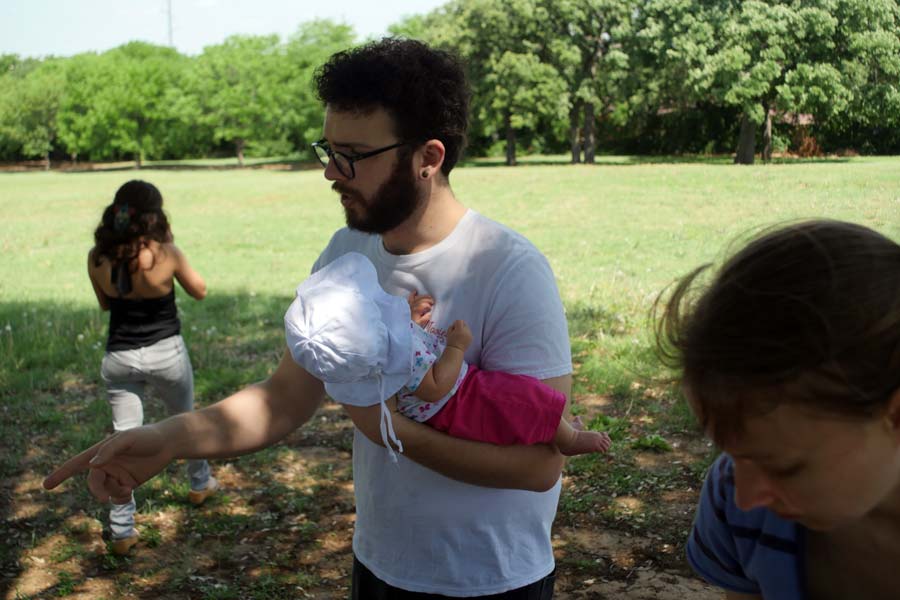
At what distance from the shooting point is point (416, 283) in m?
2.27

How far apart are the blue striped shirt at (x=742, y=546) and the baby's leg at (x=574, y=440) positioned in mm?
717

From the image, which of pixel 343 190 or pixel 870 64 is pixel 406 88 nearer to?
pixel 343 190

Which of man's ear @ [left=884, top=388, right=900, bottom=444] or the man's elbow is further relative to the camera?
the man's elbow

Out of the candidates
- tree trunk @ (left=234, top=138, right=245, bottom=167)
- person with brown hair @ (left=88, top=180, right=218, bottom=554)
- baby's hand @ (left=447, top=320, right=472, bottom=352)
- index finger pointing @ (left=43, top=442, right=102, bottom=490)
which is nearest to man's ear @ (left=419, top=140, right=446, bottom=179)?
baby's hand @ (left=447, top=320, right=472, bottom=352)

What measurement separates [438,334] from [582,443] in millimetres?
505

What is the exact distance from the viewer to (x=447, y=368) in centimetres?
206

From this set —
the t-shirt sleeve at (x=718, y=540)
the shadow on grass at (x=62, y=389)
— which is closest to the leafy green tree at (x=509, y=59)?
the shadow on grass at (x=62, y=389)

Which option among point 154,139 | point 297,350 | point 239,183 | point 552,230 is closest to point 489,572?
point 297,350

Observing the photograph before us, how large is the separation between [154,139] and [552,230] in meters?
57.2

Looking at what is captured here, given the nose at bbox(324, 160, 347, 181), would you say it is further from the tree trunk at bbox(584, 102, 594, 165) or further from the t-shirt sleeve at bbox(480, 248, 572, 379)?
the tree trunk at bbox(584, 102, 594, 165)

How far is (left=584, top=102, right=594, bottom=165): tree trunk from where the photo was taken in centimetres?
4066

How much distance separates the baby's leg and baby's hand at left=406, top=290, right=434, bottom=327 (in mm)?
419

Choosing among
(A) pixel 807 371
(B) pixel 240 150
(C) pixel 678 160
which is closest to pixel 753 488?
(A) pixel 807 371

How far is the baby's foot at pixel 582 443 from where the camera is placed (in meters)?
2.31
